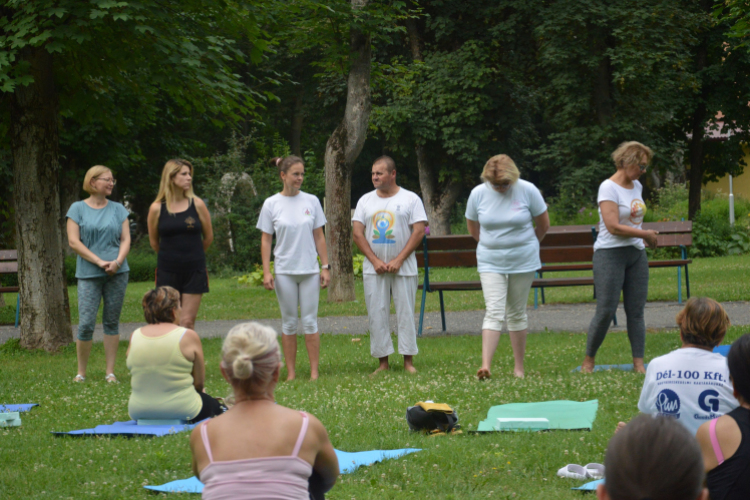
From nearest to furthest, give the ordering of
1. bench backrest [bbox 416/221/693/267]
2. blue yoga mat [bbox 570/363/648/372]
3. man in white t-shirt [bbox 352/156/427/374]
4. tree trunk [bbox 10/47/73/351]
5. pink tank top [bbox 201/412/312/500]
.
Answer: pink tank top [bbox 201/412/312/500], blue yoga mat [bbox 570/363/648/372], man in white t-shirt [bbox 352/156/427/374], tree trunk [bbox 10/47/73/351], bench backrest [bbox 416/221/693/267]

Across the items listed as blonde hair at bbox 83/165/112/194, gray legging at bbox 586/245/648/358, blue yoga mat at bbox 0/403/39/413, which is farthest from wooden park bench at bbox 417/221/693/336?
blue yoga mat at bbox 0/403/39/413

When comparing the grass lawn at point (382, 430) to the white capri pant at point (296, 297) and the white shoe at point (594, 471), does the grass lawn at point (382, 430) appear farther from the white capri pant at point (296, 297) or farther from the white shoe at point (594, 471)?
the white capri pant at point (296, 297)

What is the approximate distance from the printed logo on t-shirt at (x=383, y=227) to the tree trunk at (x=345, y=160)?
7459 mm

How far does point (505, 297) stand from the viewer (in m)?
7.72

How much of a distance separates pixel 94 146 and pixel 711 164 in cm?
2056

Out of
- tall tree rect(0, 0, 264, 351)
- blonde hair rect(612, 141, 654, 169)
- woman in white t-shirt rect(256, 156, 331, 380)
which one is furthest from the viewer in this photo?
tall tree rect(0, 0, 264, 351)

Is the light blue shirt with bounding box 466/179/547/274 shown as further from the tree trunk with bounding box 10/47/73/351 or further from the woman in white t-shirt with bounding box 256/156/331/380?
the tree trunk with bounding box 10/47/73/351

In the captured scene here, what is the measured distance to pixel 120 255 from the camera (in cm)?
842

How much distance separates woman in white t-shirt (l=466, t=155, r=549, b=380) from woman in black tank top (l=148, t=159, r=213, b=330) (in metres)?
2.63

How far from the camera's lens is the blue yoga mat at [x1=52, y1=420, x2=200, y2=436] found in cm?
582

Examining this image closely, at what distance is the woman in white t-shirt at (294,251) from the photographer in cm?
814

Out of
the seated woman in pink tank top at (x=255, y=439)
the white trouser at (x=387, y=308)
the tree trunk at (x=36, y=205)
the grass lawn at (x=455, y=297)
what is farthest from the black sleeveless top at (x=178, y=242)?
the grass lawn at (x=455, y=297)

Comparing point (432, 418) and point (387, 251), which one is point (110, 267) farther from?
point (432, 418)

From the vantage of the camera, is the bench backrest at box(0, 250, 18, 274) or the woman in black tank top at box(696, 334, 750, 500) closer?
the woman in black tank top at box(696, 334, 750, 500)
